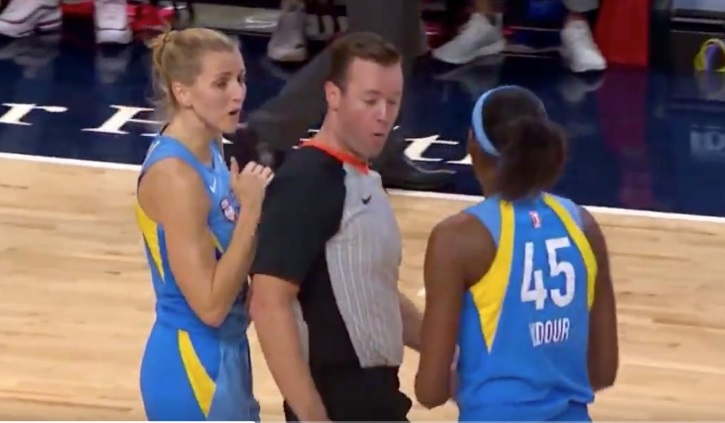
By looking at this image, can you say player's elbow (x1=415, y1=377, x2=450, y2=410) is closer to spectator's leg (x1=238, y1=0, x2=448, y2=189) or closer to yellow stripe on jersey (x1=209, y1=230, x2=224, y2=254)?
yellow stripe on jersey (x1=209, y1=230, x2=224, y2=254)

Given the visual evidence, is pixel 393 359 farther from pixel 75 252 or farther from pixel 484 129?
pixel 75 252

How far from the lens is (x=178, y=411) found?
3221 millimetres

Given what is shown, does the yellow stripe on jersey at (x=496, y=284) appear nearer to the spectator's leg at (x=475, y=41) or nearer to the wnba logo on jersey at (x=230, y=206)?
the wnba logo on jersey at (x=230, y=206)

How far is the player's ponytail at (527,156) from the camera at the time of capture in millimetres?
2758

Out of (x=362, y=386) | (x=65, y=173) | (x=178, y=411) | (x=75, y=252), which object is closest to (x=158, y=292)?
(x=178, y=411)

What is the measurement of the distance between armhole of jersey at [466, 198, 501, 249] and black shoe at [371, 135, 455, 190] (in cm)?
377

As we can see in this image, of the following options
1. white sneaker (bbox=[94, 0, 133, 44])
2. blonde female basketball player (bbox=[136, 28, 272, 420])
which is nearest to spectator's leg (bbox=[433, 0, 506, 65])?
white sneaker (bbox=[94, 0, 133, 44])

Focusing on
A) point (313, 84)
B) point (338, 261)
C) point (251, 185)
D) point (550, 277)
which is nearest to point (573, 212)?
point (550, 277)

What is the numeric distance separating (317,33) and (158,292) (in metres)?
6.01

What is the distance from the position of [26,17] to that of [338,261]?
22.2ft

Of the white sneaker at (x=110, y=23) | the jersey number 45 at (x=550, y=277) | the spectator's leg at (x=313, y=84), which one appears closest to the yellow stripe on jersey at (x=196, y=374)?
the jersey number 45 at (x=550, y=277)

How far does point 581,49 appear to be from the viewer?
870 centimetres

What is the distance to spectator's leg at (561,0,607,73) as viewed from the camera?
8680 mm

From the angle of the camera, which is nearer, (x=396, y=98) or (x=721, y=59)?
(x=396, y=98)
